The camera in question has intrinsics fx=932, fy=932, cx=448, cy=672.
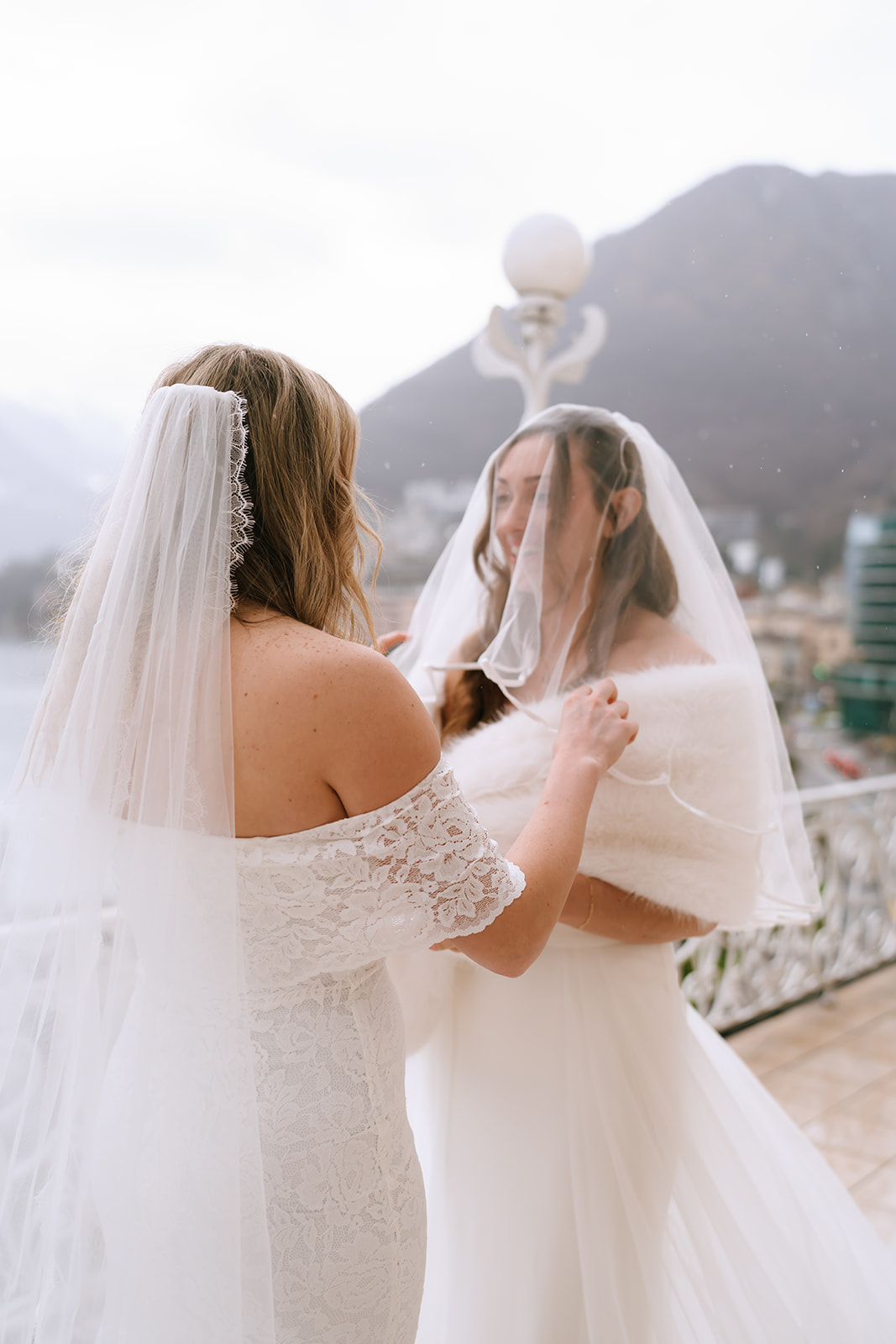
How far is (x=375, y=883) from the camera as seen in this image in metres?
0.91

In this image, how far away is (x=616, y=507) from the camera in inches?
58.5

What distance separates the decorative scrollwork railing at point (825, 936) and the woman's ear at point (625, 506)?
226cm

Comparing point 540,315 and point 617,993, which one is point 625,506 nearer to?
point 617,993

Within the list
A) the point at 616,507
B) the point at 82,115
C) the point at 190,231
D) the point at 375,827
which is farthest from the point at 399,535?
the point at 375,827

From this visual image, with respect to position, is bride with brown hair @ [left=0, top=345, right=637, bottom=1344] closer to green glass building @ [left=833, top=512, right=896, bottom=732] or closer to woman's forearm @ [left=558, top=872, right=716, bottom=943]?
woman's forearm @ [left=558, top=872, right=716, bottom=943]

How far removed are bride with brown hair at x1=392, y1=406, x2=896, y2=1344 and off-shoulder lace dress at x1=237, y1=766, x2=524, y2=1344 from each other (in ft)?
1.31

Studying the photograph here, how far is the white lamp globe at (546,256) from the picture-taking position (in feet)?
7.93

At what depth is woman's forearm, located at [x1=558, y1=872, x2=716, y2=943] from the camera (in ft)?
4.40

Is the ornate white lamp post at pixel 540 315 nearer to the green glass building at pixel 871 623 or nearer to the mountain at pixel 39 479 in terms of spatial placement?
the mountain at pixel 39 479

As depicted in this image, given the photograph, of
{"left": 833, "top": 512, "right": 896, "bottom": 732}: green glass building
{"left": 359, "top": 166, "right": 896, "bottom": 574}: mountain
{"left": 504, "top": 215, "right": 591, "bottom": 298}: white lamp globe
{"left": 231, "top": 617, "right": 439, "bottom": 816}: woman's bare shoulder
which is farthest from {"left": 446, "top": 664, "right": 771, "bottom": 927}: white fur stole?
{"left": 833, "top": 512, "right": 896, "bottom": 732}: green glass building

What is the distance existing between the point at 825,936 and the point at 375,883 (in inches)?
142

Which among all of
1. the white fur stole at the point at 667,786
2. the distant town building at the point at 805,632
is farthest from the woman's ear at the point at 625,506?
the distant town building at the point at 805,632

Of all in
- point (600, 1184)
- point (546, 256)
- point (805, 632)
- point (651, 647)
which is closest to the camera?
point (600, 1184)

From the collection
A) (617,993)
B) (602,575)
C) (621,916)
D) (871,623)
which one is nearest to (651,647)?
(602,575)
